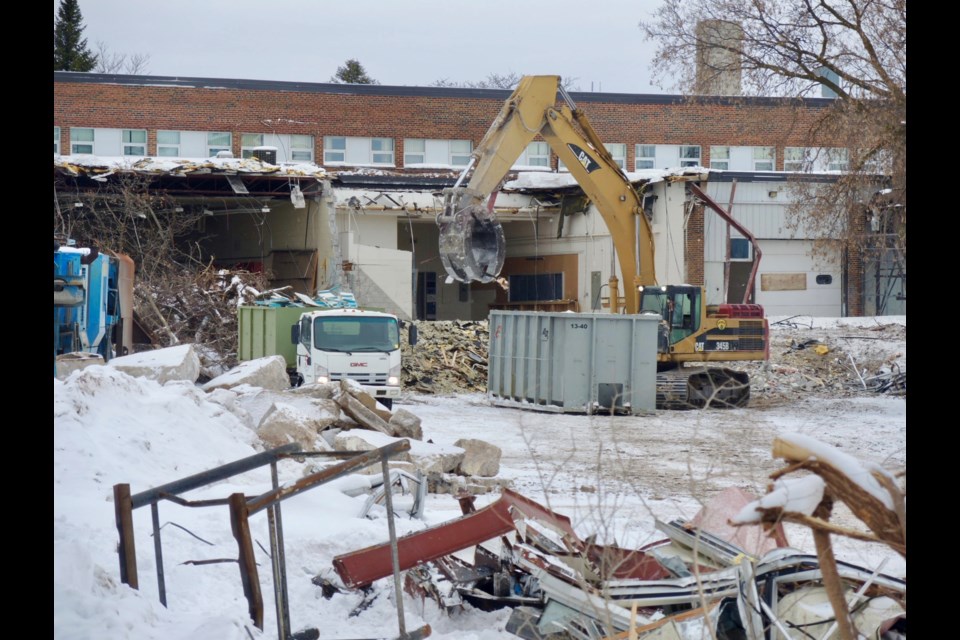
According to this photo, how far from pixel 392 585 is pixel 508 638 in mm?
970

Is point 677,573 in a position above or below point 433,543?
below

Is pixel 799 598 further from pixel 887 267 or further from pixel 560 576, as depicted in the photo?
pixel 887 267

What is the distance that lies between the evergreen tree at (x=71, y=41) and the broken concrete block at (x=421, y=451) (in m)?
56.4

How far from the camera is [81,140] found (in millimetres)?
44062

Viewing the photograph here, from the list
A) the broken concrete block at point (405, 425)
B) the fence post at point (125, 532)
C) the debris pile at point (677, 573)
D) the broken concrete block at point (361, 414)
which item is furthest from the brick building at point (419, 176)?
the fence post at point (125, 532)

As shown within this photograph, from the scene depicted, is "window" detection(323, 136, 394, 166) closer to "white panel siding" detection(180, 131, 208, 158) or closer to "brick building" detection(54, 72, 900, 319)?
"brick building" detection(54, 72, 900, 319)

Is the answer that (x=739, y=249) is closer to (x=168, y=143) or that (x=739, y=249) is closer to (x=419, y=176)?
(x=419, y=176)

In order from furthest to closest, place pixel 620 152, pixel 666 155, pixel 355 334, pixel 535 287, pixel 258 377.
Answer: pixel 666 155
pixel 620 152
pixel 535 287
pixel 355 334
pixel 258 377

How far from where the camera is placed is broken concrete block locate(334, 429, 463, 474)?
501 inches

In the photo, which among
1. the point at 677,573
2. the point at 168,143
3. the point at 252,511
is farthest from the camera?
the point at 168,143

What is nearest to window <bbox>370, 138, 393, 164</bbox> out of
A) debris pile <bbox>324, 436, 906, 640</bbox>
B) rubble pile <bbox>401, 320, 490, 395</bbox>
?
rubble pile <bbox>401, 320, 490, 395</bbox>

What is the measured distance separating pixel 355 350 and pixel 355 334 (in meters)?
0.38

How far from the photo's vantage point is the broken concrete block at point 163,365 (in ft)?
54.1

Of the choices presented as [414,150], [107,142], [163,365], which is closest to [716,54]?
[163,365]
